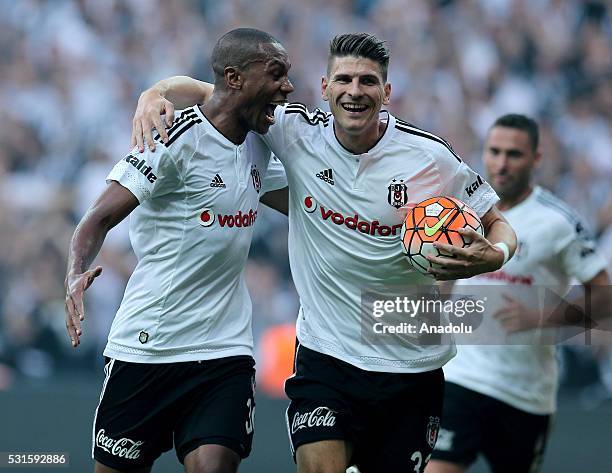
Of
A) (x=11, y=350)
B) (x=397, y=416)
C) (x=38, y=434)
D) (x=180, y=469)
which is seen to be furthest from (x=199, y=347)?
(x=11, y=350)

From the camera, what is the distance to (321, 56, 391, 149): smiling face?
556 centimetres

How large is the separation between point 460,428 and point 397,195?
2.16m

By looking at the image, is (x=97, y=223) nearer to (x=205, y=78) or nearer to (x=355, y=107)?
(x=355, y=107)

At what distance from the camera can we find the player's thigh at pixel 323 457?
544 cm

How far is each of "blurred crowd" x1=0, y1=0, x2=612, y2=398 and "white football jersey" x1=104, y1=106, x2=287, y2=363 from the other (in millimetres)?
6681

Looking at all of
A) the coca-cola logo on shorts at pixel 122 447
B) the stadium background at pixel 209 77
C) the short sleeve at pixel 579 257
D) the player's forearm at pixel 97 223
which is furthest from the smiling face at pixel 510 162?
the stadium background at pixel 209 77

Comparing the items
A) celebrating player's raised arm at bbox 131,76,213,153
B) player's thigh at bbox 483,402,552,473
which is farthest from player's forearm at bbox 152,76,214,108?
player's thigh at bbox 483,402,552,473

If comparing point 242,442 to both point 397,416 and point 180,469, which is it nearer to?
point 397,416

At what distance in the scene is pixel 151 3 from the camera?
542 inches

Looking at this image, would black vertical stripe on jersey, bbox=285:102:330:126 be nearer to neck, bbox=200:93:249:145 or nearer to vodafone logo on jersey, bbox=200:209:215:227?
neck, bbox=200:93:249:145

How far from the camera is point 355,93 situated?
5.53 m

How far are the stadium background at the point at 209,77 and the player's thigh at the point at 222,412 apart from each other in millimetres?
5989

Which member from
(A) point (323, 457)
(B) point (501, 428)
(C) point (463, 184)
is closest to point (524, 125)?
(B) point (501, 428)

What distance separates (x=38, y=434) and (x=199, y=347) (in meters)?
4.40
